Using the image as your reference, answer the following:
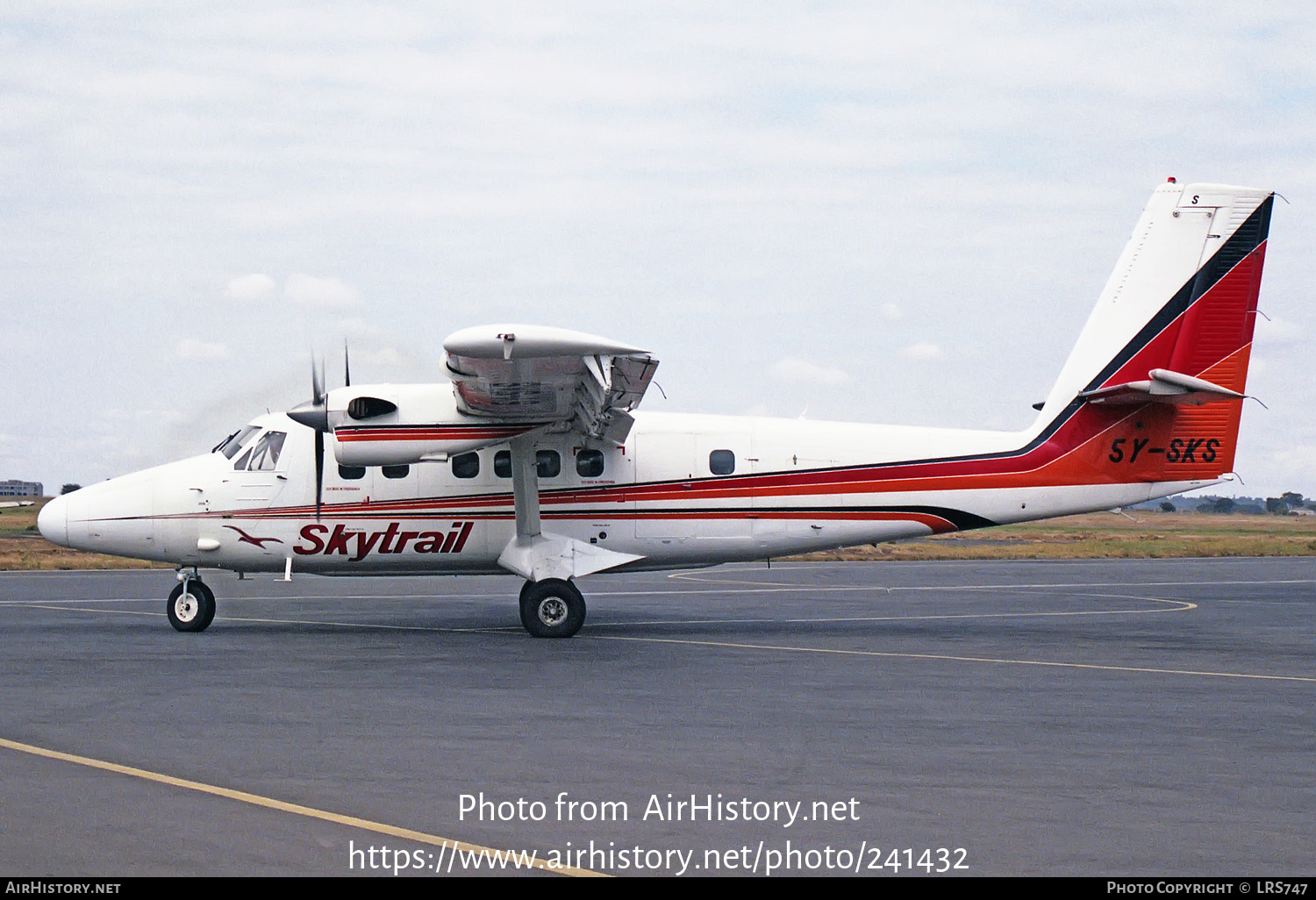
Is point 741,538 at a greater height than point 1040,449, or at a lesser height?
lesser

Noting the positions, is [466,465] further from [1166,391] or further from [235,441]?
[1166,391]

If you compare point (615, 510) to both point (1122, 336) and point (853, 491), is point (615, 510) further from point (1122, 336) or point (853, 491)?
point (1122, 336)

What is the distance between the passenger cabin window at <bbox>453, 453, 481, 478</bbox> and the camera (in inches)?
753

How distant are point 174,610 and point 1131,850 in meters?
15.2

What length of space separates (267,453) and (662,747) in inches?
450

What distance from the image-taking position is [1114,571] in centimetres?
3578

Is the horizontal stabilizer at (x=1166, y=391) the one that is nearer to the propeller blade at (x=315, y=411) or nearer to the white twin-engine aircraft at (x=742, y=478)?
the white twin-engine aircraft at (x=742, y=478)

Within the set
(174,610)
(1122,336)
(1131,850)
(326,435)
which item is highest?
(1122,336)

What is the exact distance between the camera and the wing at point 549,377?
14.3 m

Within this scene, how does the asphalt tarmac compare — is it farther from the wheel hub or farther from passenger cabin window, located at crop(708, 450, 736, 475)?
passenger cabin window, located at crop(708, 450, 736, 475)

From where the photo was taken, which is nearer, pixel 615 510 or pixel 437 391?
pixel 437 391

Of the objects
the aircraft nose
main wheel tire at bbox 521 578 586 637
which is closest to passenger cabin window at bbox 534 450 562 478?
main wheel tire at bbox 521 578 586 637

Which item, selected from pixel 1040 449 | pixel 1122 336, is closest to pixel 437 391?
pixel 1040 449

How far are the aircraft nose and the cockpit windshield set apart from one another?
2.31m
